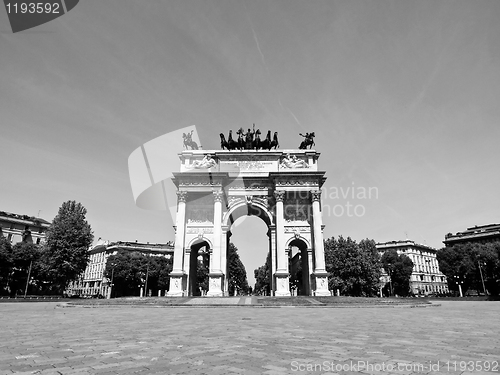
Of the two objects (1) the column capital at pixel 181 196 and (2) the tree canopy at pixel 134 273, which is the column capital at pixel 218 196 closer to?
(1) the column capital at pixel 181 196

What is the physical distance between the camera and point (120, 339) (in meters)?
7.98

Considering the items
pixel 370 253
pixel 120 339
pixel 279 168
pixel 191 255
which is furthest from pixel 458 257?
pixel 120 339

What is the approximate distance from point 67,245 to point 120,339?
4658 centimetres

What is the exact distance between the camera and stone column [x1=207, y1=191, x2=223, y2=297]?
3734 cm

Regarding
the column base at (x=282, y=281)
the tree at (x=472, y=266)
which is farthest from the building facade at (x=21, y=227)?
the tree at (x=472, y=266)

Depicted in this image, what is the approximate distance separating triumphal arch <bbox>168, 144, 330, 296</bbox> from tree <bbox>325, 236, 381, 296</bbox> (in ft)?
63.9

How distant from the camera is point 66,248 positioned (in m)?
47.3

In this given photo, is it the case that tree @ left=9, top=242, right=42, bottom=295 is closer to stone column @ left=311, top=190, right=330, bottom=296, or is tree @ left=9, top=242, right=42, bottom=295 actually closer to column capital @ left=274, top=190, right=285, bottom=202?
column capital @ left=274, top=190, right=285, bottom=202

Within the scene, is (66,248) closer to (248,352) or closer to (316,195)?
(316,195)

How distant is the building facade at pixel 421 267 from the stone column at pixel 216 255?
85378mm

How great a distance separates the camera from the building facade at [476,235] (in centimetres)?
9249

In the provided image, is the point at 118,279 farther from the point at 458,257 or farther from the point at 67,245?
the point at 458,257

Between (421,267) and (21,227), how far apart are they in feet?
394

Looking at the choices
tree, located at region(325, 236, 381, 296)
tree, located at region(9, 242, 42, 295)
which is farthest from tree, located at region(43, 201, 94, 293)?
tree, located at region(325, 236, 381, 296)
